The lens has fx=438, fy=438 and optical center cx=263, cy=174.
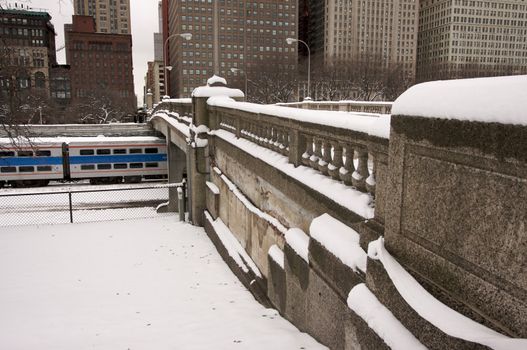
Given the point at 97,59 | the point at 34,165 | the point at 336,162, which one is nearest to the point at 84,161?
the point at 34,165

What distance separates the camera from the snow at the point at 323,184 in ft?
14.1

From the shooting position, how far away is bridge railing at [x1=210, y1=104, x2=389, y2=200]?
4.35m

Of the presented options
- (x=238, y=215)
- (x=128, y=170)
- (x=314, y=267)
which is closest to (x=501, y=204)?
(x=314, y=267)

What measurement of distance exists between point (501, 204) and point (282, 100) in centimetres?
6159

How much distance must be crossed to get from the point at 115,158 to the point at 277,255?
32.1 meters

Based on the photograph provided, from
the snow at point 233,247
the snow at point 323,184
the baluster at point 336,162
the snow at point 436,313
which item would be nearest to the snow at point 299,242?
the snow at point 323,184

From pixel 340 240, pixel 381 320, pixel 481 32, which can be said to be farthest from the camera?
pixel 481 32

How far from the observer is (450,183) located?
101 inches

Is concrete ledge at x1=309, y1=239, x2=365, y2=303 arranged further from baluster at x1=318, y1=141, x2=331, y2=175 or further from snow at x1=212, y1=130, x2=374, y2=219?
baluster at x1=318, y1=141, x2=331, y2=175

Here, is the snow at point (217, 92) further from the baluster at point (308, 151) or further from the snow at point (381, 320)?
the snow at point (381, 320)

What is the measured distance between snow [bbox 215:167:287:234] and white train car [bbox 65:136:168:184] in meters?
26.5

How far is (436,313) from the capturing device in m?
2.56

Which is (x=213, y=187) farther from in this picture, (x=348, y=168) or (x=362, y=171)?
(x=362, y=171)

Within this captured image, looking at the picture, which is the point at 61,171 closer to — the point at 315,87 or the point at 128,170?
the point at 128,170
